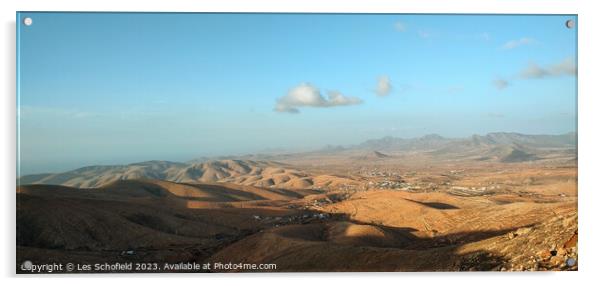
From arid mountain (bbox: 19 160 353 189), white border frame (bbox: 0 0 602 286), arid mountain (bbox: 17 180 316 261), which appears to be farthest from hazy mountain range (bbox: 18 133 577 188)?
white border frame (bbox: 0 0 602 286)

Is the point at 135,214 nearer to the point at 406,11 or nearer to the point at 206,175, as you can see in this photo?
the point at 206,175

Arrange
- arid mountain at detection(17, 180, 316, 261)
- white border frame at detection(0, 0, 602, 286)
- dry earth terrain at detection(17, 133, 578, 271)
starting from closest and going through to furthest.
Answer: white border frame at detection(0, 0, 602, 286)
dry earth terrain at detection(17, 133, 578, 271)
arid mountain at detection(17, 180, 316, 261)

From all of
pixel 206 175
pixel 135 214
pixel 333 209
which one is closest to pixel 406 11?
pixel 333 209

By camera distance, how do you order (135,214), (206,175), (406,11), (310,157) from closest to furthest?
(406,11) → (135,214) → (310,157) → (206,175)

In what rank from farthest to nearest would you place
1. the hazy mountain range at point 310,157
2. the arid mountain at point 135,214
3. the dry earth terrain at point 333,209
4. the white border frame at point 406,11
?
the hazy mountain range at point 310,157
the arid mountain at point 135,214
the dry earth terrain at point 333,209
the white border frame at point 406,11

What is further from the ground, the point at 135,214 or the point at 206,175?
the point at 206,175

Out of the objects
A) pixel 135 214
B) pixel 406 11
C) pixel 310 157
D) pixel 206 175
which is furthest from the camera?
pixel 206 175

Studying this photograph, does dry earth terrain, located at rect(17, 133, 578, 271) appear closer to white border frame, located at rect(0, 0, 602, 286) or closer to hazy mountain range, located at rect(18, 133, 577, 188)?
hazy mountain range, located at rect(18, 133, 577, 188)

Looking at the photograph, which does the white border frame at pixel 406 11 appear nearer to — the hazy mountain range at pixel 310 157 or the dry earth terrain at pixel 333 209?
the dry earth terrain at pixel 333 209

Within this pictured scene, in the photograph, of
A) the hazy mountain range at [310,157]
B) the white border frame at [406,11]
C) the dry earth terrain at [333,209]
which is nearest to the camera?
the white border frame at [406,11]

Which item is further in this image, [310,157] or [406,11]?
[310,157]

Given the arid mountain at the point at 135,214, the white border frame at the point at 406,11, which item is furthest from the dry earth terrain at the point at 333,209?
the white border frame at the point at 406,11
